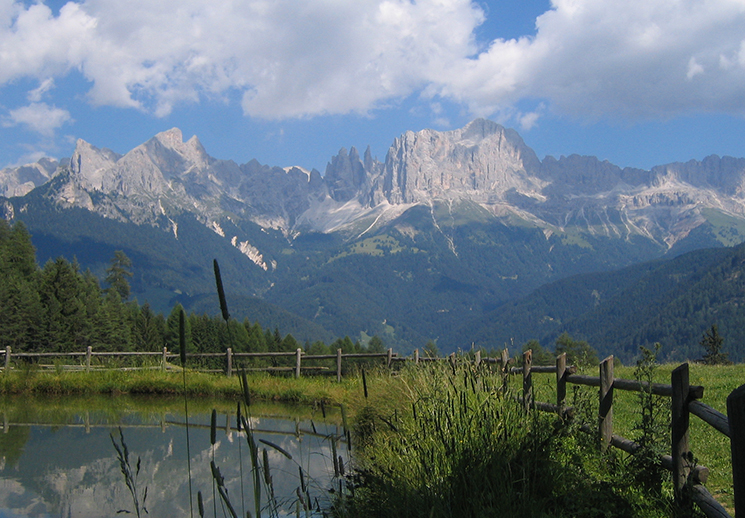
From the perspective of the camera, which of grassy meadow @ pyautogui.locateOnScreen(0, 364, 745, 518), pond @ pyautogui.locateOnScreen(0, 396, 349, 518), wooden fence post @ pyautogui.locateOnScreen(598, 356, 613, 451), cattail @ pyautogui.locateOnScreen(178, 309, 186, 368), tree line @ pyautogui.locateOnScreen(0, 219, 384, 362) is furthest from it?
tree line @ pyautogui.locateOnScreen(0, 219, 384, 362)

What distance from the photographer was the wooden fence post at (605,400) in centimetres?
621

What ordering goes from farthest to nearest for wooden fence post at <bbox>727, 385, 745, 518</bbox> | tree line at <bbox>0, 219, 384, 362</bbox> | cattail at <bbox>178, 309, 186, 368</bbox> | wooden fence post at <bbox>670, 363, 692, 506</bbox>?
1. tree line at <bbox>0, 219, 384, 362</bbox>
2. wooden fence post at <bbox>670, 363, 692, 506</bbox>
3. cattail at <bbox>178, 309, 186, 368</bbox>
4. wooden fence post at <bbox>727, 385, 745, 518</bbox>

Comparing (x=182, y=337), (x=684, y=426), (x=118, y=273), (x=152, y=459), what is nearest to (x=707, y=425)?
(x=684, y=426)

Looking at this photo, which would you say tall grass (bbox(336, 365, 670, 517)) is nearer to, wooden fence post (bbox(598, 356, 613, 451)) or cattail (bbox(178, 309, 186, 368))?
wooden fence post (bbox(598, 356, 613, 451))

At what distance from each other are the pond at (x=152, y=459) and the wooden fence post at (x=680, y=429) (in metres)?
2.59

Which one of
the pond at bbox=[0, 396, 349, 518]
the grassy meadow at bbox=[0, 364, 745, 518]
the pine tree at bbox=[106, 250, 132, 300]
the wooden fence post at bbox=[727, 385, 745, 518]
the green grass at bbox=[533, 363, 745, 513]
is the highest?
the pine tree at bbox=[106, 250, 132, 300]

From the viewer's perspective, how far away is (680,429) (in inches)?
184

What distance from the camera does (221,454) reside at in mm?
9266

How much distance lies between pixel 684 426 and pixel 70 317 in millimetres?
56116

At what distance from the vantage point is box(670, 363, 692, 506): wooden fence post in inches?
183

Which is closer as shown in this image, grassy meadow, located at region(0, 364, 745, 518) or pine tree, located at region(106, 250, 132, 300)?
grassy meadow, located at region(0, 364, 745, 518)

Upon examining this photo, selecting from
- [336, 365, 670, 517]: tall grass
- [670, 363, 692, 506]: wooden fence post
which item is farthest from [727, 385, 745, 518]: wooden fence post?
[670, 363, 692, 506]: wooden fence post

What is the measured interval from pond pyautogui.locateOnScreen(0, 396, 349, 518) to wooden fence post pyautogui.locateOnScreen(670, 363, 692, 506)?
2.59 meters

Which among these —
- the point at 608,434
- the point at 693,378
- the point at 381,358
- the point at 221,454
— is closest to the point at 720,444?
the point at 608,434
